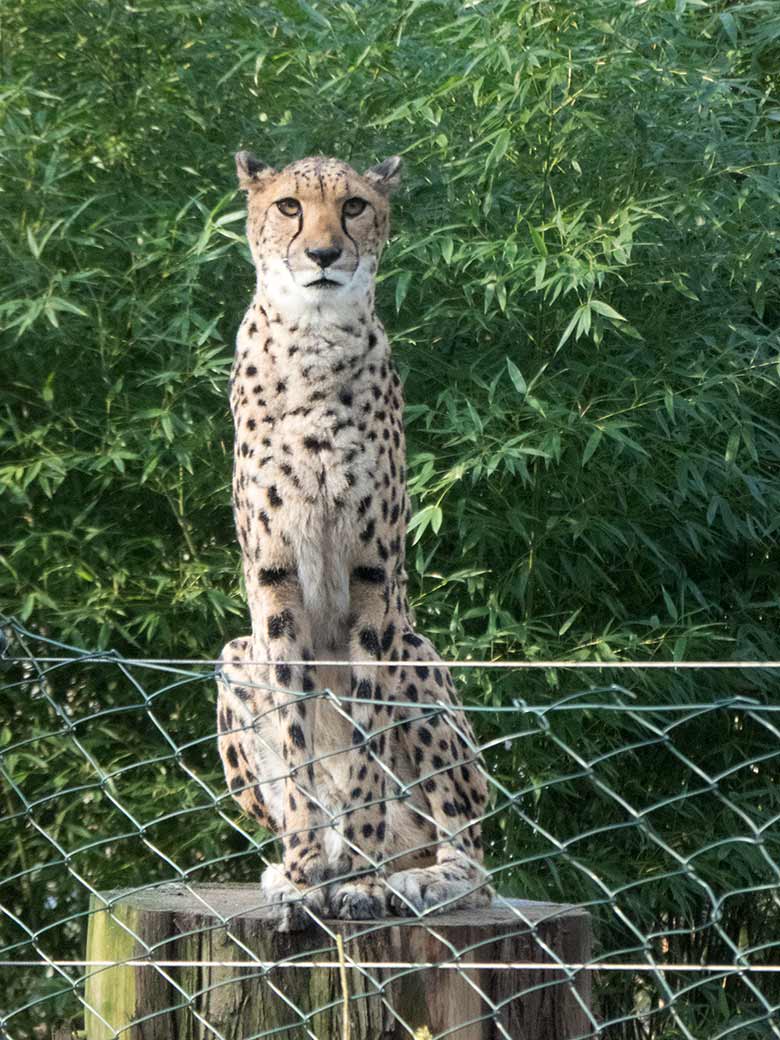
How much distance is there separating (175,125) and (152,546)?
1356 millimetres

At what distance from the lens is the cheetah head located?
3.28 m

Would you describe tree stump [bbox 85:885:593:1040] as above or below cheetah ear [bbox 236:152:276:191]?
below

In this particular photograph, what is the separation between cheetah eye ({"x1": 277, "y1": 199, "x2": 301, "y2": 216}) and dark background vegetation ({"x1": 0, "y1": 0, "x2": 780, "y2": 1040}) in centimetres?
107

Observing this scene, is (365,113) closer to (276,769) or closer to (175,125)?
(175,125)

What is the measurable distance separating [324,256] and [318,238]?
0.04 metres

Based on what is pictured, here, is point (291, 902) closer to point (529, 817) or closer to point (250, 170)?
point (250, 170)

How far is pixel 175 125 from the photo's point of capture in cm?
490

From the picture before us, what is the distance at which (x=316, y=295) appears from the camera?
3.30 meters

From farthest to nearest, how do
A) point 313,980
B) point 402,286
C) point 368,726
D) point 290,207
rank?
point 402,286 < point 290,207 < point 368,726 < point 313,980

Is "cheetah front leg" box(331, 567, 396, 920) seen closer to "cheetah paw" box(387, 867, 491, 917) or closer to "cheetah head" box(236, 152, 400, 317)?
"cheetah paw" box(387, 867, 491, 917)

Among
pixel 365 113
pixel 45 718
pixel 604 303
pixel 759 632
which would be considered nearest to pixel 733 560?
pixel 759 632

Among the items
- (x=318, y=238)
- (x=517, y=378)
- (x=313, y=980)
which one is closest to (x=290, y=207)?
(x=318, y=238)

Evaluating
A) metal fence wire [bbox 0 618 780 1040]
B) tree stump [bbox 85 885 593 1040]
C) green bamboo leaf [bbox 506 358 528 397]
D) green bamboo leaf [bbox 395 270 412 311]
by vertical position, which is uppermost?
green bamboo leaf [bbox 395 270 412 311]

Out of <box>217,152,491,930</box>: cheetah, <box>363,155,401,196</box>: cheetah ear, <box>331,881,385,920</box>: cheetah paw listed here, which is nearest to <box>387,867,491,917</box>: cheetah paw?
<box>217,152,491,930</box>: cheetah
